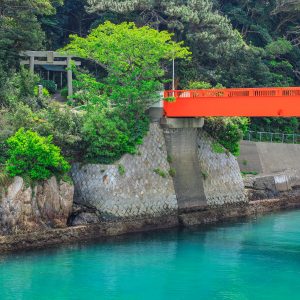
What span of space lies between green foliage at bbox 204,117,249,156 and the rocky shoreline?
392 centimetres

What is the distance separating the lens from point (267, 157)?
56406 millimetres

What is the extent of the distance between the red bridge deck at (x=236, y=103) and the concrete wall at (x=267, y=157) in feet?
38.5

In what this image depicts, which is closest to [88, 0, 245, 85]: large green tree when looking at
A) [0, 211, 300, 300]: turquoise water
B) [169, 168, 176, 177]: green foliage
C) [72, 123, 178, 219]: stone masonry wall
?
[169, 168, 176, 177]: green foliage

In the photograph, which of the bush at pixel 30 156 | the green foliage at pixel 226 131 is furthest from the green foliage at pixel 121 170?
the green foliage at pixel 226 131

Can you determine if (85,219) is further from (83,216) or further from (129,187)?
(129,187)

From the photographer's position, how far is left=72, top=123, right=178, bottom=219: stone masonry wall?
43438 mm

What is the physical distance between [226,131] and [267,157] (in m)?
6.59

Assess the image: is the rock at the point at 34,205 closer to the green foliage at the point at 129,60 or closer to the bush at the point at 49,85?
the green foliage at the point at 129,60

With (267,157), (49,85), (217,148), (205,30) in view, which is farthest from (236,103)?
(49,85)

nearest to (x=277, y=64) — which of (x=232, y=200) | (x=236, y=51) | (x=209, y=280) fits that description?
(x=236, y=51)

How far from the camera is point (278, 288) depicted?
3425 cm

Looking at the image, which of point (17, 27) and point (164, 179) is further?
point (17, 27)

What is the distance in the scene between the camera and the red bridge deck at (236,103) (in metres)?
40.9

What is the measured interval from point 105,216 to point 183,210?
5.73 m
